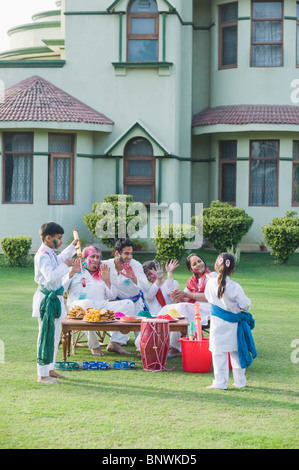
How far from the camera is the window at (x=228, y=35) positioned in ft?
76.2

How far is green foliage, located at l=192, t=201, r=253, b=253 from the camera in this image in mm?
20578

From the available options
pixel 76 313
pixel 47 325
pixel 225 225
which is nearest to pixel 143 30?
pixel 225 225

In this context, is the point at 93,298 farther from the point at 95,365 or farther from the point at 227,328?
the point at 227,328

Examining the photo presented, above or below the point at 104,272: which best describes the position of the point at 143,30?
above

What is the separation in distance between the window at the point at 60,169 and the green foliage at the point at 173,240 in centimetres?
361

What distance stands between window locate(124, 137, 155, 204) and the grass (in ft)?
38.1

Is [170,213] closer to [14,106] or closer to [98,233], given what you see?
[98,233]

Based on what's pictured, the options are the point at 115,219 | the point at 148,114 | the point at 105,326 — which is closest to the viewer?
the point at 105,326

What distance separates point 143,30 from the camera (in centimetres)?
2219

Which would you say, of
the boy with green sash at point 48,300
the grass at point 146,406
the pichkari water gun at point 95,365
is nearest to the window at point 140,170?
the grass at point 146,406

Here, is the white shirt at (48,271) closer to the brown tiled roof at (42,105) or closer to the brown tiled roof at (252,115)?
the brown tiled roof at (42,105)

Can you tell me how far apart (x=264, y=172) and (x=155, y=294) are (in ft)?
43.1

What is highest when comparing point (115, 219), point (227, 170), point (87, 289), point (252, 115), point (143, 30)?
point (143, 30)

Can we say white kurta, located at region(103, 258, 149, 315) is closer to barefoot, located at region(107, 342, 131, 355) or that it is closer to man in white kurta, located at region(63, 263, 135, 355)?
man in white kurta, located at region(63, 263, 135, 355)
